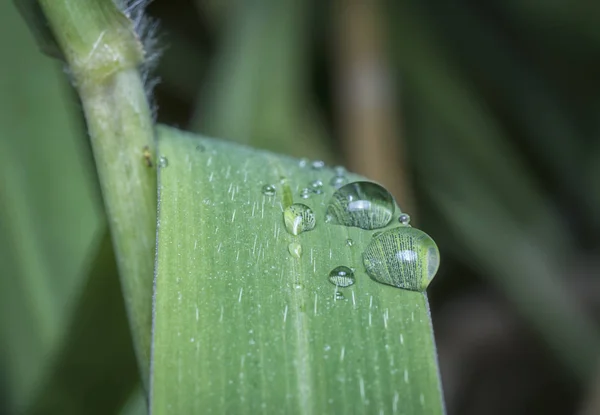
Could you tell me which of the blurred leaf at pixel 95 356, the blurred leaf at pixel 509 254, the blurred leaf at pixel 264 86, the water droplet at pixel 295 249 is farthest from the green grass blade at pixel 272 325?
the blurred leaf at pixel 509 254

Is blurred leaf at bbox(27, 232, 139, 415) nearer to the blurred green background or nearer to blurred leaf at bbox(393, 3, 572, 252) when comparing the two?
→ the blurred green background

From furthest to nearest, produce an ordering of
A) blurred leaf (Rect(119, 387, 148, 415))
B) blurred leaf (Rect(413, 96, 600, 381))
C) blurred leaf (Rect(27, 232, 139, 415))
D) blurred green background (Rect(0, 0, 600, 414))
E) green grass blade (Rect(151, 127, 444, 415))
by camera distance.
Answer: blurred leaf (Rect(413, 96, 600, 381)) < blurred green background (Rect(0, 0, 600, 414)) < blurred leaf (Rect(119, 387, 148, 415)) < blurred leaf (Rect(27, 232, 139, 415)) < green grass blade (Rect(151, 127, 444, 415))

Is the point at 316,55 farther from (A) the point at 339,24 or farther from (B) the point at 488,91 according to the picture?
(B) the point at 488,91

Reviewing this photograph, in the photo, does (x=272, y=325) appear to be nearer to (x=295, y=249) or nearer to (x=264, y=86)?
(x=295, y=249)

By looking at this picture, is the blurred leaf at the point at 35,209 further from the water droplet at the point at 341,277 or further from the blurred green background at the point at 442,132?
the water droplet at the point at 341,277

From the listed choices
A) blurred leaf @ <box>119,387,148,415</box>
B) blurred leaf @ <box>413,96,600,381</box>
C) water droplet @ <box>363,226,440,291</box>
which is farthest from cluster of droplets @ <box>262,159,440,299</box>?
blurred leaf @ <box>413,96,600,381</box>

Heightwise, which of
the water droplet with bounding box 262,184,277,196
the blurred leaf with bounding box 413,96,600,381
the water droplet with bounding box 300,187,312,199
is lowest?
the blurred leaf with bounding box 413,96,600,381

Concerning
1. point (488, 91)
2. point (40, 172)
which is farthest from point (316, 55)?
point (40, 172)
